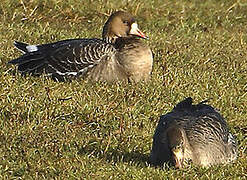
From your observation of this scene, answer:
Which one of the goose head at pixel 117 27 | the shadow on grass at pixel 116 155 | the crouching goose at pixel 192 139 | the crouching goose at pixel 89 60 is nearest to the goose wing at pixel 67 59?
the crouching goose at pixel 89 60

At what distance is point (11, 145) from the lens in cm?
639

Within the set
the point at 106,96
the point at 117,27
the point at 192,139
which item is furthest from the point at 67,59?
the point at 192,139

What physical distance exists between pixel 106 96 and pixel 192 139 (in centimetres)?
203

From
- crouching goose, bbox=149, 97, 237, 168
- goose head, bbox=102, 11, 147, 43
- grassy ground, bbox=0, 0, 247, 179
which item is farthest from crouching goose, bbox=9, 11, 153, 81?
crouching goose, bbox=149, 97, 237, 168

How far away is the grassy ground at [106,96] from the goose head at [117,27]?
0.65 meters

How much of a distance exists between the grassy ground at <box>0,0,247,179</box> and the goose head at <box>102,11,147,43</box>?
2.14ft

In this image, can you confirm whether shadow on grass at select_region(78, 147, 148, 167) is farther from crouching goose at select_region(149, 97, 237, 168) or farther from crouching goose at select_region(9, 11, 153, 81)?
crouching goose at select_region(9, 11, 153, 81)

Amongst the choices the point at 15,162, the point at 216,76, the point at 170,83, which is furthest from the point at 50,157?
the point at 216,76

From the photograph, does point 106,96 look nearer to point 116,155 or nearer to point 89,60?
point 89,60

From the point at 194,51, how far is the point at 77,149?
15.0 ft

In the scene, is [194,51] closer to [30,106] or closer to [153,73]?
[153,73]

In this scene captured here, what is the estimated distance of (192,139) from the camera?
20.4 feet

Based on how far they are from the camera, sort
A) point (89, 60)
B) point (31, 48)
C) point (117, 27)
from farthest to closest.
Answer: point (117, 27), point (31, 48), point (89, 60)

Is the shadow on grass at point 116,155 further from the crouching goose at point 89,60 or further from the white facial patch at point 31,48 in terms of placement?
the white facial patch at point 31,48
